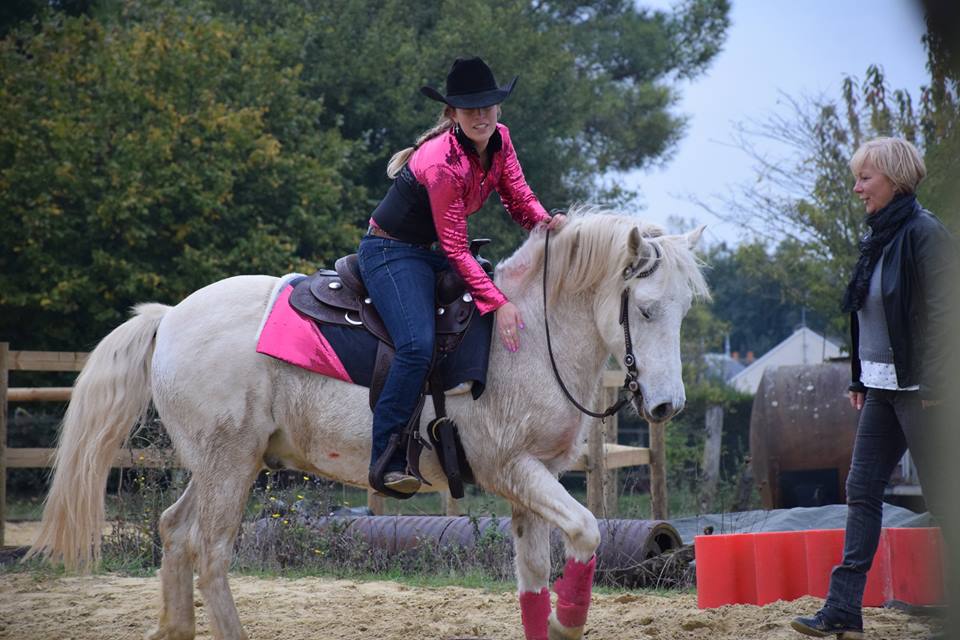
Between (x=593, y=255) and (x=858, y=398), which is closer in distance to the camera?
(x=593, y=255)

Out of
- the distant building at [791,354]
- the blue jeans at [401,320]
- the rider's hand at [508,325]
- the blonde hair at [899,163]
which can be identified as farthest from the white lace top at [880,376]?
the distant building at [791,354]

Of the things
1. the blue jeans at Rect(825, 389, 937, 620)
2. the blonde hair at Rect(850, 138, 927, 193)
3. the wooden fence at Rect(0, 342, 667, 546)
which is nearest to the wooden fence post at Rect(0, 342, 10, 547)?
the wooden fence at Rect(0, 342, 667, 546)

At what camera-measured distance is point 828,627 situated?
463 cm

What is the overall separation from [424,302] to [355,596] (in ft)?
9.37

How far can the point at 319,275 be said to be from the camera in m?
5.23

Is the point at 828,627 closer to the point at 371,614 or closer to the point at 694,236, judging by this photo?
the point at 694,236

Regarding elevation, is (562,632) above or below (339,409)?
below

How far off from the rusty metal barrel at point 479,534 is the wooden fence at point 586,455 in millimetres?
641

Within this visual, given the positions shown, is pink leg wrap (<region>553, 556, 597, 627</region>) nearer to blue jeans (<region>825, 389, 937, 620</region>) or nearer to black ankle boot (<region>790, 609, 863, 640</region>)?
black ankle boot (<region>790, 609, 863, 640</region>)

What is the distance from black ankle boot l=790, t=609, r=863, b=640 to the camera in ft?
15.0

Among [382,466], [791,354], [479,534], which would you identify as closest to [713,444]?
[479,534]

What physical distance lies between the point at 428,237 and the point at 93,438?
2.04m

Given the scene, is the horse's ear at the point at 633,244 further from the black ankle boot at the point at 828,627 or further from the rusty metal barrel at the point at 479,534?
the rusty metal barrel at the point at 479,534

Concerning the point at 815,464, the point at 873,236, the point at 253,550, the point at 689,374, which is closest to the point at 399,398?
the point at 873,236
